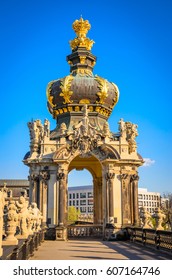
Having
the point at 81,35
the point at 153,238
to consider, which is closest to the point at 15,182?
the point at 81,35

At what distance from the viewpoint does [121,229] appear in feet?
83.6

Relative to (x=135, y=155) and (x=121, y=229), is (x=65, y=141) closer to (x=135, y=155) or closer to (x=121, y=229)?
(x=135, y=155)

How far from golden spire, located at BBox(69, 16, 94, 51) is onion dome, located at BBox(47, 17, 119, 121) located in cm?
108

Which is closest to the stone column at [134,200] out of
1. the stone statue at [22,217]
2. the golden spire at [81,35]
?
the stone statue at [22,217]

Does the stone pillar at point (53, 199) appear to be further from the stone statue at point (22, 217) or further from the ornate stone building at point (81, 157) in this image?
the stone statue at point (22, 217)

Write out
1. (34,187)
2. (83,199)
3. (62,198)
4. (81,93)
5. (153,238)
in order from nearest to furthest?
(153,238) < (62,198) < (34,187) < (81,93) < (83,199)

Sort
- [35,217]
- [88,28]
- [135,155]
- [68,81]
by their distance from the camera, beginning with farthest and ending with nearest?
[88,28]
[68,81]
[135,155]
[35,217]

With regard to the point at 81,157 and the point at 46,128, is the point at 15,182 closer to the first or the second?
the point at 46,128

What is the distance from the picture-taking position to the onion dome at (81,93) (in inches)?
1167

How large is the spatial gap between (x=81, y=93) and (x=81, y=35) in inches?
270

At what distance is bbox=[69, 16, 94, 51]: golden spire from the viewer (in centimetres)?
3341

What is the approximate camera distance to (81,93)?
29.6 metres
